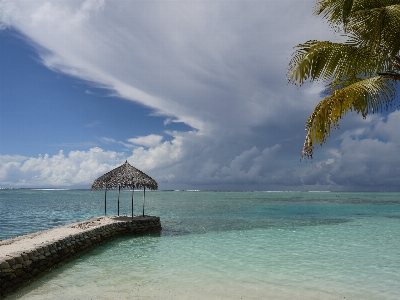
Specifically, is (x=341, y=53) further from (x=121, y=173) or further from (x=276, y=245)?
(x=121, y=173)

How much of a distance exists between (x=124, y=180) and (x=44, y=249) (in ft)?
27.6

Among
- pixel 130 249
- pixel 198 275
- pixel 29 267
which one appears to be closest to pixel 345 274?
pixel 198 275

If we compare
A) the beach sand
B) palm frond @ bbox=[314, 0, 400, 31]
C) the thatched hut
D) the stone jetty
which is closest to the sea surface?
the stone jetty

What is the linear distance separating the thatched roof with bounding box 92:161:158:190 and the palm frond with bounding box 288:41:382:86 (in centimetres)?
1285

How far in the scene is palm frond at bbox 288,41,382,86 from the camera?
6055 millimetres

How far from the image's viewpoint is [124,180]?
1759 cm

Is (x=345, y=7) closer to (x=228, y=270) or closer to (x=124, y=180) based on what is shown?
(x=228, y=270)

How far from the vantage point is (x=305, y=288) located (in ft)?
25.1

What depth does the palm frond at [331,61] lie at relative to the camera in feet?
19.9

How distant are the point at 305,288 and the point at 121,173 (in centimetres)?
1265

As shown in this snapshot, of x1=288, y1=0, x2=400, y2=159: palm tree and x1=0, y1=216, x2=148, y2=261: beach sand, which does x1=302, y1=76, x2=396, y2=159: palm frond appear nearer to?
x1=288, y1=0, x2=400, y2=159: palm tree

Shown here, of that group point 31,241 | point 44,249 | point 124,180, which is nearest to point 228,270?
point 44,249

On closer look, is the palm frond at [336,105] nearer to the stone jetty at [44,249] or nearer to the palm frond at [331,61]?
the palm frond at [331,61]

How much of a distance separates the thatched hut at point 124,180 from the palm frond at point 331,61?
12.9 m
